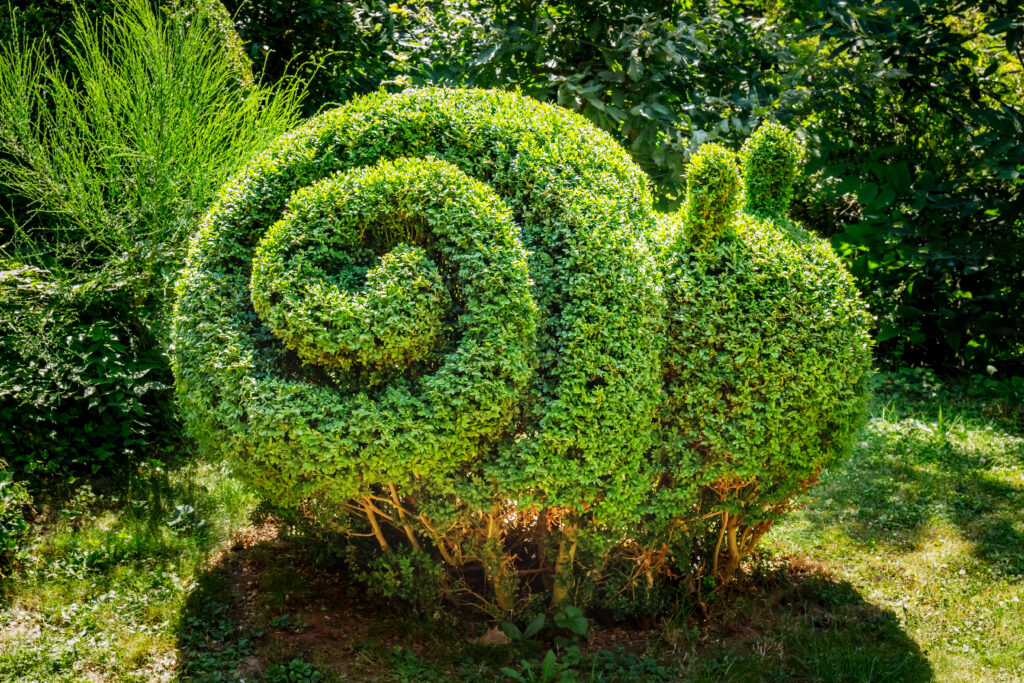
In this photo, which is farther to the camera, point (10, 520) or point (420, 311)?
point (10, 520)

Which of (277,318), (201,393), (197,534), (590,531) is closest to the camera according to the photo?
(277,318)

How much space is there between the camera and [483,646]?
3.81 m

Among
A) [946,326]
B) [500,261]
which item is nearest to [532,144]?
[500,261]

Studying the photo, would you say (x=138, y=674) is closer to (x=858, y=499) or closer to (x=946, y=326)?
(x=858, y=499)

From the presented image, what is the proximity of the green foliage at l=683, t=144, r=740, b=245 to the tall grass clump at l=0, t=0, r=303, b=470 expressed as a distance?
11.4 ft

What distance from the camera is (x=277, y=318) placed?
325 cm

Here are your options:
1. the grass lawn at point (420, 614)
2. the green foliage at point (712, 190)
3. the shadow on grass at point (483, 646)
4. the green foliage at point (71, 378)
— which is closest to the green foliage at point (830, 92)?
the green foliage at point (712, 190)

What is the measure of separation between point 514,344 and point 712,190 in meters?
1.16

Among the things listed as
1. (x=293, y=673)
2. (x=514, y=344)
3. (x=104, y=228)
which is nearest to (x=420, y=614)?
(x=293, y=673)

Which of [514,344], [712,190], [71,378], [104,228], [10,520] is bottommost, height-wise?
[10,520]

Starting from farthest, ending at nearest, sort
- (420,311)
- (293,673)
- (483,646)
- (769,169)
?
(769,169) < (483,646) < (293,673) < (420,311)

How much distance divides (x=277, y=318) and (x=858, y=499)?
4258 millimetres

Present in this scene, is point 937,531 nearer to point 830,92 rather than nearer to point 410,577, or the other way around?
point 830,92

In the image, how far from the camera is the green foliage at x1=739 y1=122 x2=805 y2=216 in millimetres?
4078
